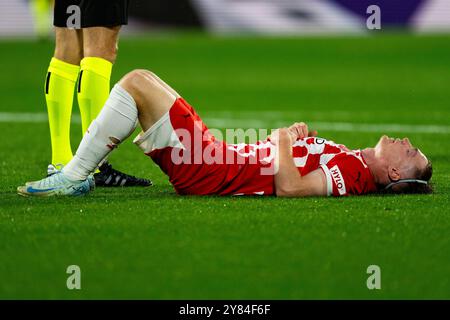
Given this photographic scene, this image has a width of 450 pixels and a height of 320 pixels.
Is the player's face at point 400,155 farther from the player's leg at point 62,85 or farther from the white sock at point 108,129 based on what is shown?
the player's leg at point 62,85

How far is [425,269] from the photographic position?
3.96m

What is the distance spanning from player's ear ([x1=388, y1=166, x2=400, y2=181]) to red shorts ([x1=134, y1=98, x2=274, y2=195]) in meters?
0.66

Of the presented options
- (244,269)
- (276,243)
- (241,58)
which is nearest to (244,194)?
(276,243)

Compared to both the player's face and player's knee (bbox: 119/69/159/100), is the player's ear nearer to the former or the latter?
the player's face

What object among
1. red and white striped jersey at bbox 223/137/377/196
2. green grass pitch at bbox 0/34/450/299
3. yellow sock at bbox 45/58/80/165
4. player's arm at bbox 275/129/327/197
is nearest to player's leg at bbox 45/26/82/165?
yellow sock at bbox 45/58/80/165

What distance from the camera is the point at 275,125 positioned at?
999 centimetres

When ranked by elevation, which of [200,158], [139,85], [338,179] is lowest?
[338,179]

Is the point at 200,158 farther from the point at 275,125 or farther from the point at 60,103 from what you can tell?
the point at 275,125

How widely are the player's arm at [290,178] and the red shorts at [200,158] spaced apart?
0.08 meters

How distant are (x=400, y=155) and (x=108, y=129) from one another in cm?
160

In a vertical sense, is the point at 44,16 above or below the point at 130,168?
above

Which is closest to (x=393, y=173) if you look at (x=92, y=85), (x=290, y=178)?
(x=290, y=178)

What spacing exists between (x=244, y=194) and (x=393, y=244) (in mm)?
1278
